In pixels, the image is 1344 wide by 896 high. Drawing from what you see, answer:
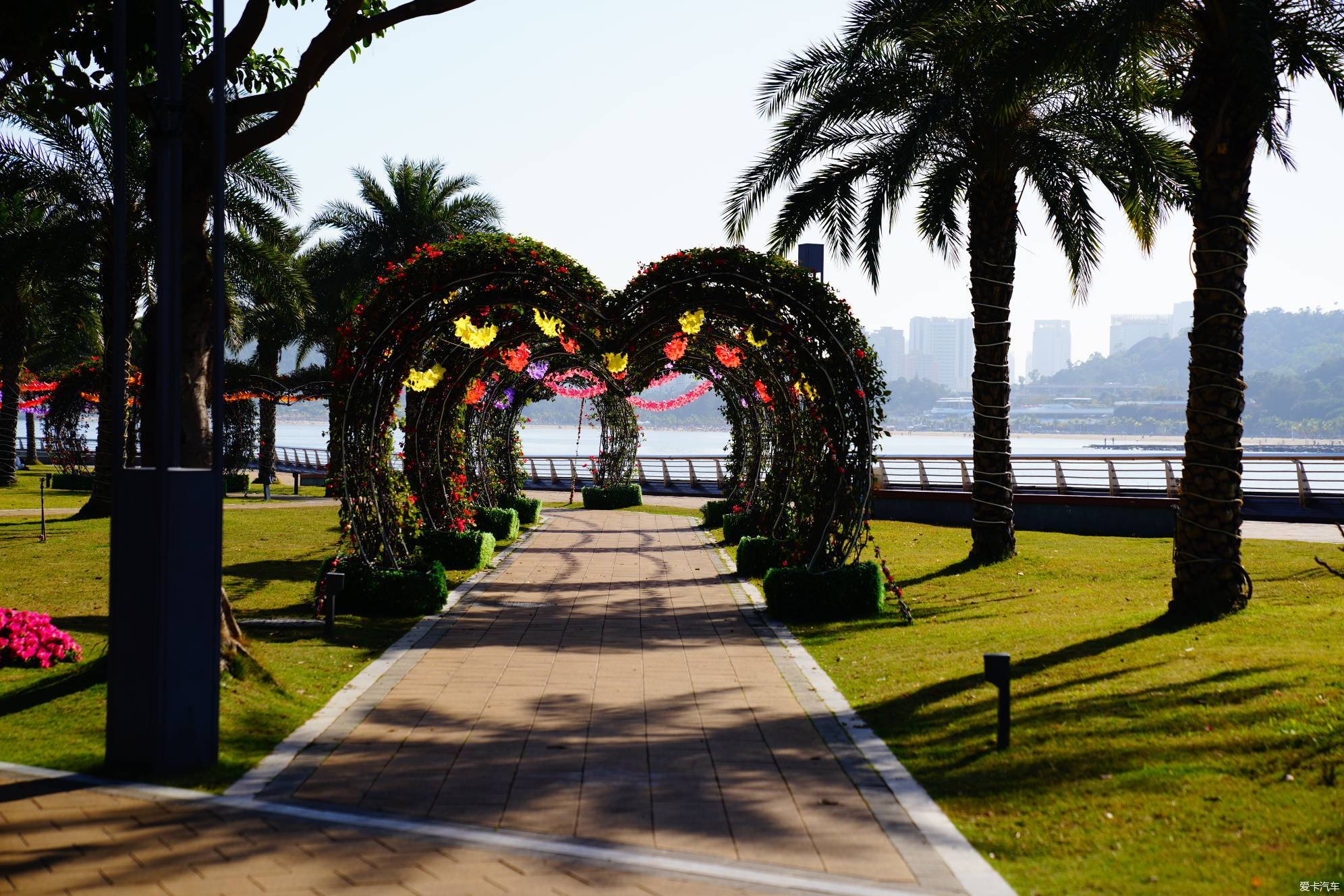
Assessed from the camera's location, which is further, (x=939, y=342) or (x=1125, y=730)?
(x=939, y=342)

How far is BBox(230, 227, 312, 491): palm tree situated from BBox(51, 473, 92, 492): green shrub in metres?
4.98

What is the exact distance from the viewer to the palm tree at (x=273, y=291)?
2317cm

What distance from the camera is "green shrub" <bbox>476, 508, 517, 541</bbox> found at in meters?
19.6

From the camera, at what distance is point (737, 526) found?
18.6 metres

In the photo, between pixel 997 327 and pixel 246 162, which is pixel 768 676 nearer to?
pixel 997 327

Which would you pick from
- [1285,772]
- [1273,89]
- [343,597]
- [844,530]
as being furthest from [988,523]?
[1285,772]

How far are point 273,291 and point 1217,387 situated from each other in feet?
64.1

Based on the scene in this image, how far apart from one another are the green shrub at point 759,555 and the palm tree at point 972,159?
2.64 m

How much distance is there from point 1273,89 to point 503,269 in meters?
7.22

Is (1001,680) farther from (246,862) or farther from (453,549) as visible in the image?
(453,549)

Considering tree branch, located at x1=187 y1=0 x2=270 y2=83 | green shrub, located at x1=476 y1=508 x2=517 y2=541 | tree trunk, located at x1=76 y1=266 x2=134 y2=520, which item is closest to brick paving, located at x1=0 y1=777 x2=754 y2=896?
tree branch, located at x1=187 y1=0 x2=270 y2=83

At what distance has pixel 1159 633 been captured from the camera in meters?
9.06

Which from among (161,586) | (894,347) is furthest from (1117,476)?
(894,347)

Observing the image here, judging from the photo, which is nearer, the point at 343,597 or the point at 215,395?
the point at 215,395
